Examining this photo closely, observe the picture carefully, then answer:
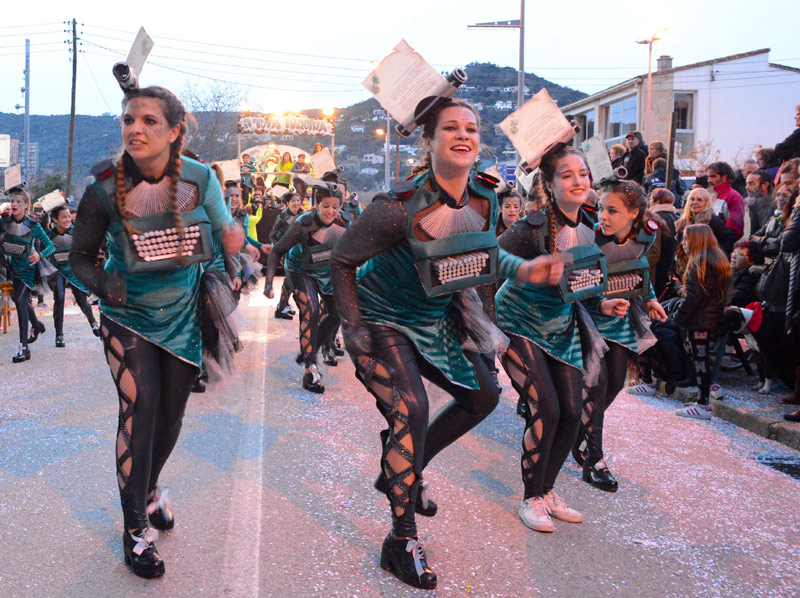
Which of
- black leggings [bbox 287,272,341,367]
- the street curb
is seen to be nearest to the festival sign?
black leggings [bbox 287,272,341,367]

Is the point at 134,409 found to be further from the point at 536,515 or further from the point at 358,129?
the point at 358,129

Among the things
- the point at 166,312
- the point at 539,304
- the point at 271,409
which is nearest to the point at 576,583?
the point at 539,304

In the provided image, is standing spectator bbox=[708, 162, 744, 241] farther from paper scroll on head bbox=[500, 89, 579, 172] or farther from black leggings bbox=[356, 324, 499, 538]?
black leggings bbox=[356, 324, 499, 538]

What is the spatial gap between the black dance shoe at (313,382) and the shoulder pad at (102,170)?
14.8 ft

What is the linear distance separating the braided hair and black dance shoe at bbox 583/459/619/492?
158 cm

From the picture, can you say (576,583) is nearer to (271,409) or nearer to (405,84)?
(405,84)

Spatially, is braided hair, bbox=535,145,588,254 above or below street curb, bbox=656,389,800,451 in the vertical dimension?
above

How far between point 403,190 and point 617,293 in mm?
2237

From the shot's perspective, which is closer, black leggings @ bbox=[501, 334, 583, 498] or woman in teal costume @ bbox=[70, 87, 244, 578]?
woman in teal costume @ bbox=[70, 87, 244, 578]

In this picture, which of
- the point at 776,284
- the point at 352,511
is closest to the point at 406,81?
the point at 352,511

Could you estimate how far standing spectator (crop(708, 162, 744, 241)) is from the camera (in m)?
9.70

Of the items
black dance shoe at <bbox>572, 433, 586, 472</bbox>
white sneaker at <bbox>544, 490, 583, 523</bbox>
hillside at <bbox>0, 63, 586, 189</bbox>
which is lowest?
white sneaker at <bbox>544, 490, 583, 523</bbox>

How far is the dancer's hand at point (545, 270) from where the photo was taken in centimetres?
374

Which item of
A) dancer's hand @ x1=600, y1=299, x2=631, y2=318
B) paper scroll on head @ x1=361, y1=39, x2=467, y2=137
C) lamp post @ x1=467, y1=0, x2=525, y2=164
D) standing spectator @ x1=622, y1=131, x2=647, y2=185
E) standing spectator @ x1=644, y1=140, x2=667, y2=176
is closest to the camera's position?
paper scroll on head @ x1=361, y1=39, x2=467, y2=137
